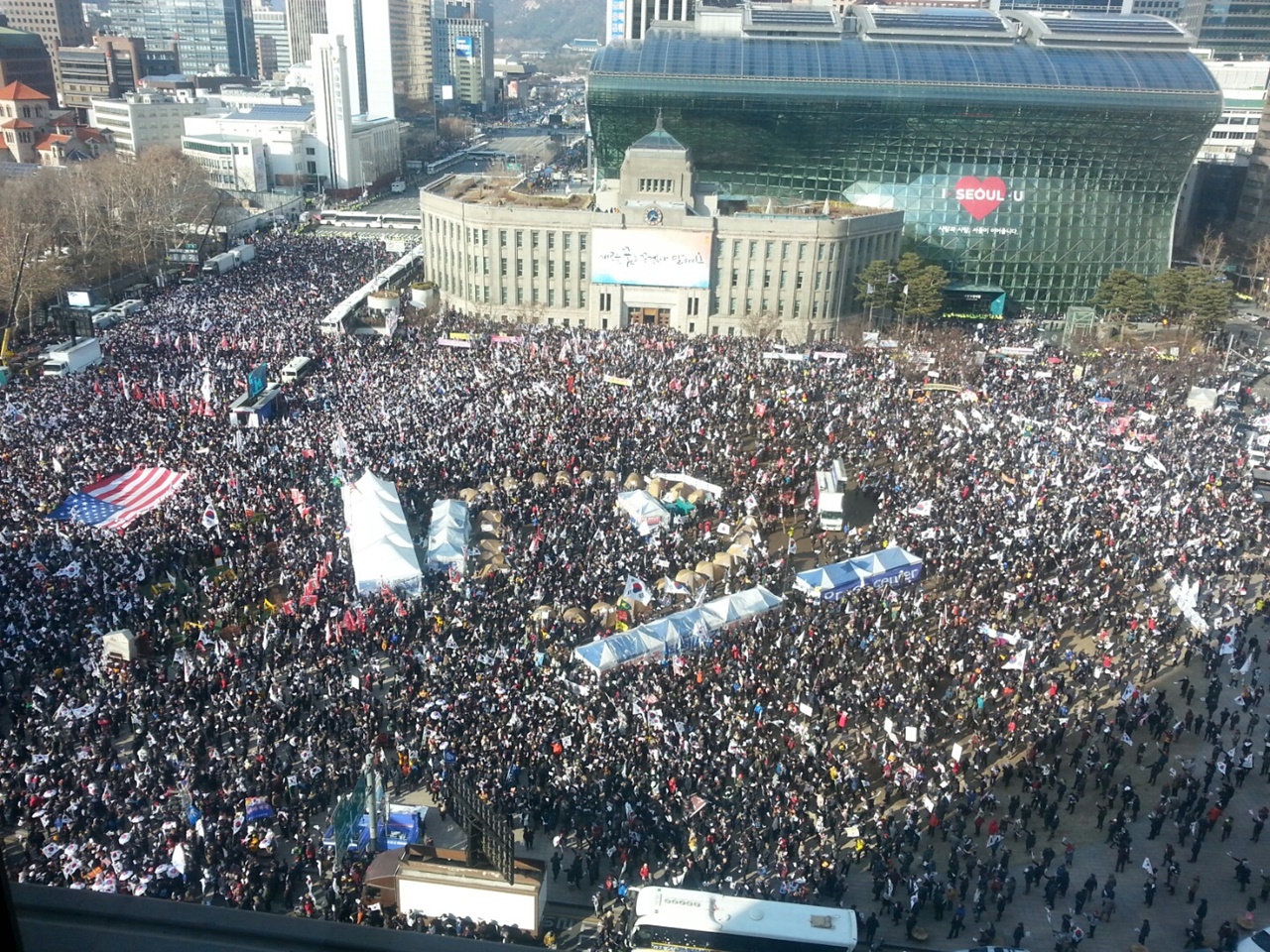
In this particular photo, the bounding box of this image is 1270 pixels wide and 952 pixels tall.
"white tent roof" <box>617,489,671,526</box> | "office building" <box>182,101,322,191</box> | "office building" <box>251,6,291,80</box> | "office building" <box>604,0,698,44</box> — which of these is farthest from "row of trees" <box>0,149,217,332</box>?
"office building" <box>251,6,291,80</box>

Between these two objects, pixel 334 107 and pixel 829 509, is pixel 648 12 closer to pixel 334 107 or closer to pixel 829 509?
pixel 334 107

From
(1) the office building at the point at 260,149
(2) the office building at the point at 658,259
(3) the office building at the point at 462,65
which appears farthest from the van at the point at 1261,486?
(3) the office building at the point at 462,65

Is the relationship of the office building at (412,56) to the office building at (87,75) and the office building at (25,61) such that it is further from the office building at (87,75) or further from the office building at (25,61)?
the office building at (25,61)

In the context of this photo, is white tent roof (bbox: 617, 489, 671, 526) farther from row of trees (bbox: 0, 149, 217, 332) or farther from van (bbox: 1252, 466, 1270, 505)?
row of trees (bbox: 0, 149, 217, 332)

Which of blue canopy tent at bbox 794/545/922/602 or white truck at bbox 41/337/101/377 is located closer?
blue canopy tent at bbox 794/545/922/602

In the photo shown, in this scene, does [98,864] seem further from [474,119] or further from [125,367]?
[474,119]
